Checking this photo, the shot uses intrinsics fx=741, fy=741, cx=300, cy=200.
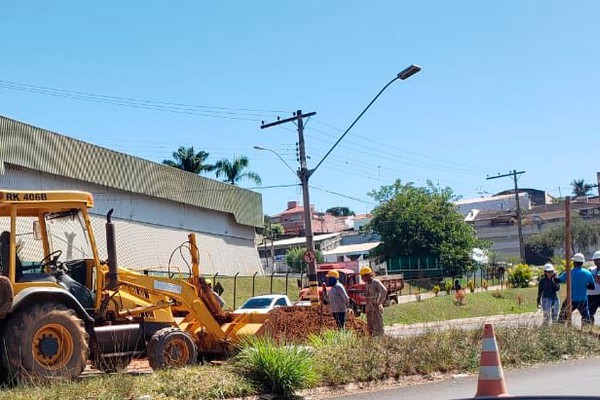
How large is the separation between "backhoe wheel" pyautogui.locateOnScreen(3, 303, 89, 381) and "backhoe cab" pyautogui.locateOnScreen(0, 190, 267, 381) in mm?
13

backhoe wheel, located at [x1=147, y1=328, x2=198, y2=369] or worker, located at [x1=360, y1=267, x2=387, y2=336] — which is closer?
backhoe wheel, located at [x1=147, y1=328, x2=198, y2=369]

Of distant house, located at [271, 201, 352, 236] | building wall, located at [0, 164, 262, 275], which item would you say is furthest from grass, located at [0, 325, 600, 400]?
distant house, located at [271, 201, 352, 236]

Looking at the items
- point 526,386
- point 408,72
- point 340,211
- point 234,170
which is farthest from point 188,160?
point 340,211

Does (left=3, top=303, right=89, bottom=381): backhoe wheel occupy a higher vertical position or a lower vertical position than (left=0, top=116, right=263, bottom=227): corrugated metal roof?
lower

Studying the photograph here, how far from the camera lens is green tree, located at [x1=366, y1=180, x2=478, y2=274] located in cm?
5481

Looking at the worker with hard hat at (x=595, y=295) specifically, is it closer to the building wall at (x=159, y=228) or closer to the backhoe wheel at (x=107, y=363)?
the backhoe wheel at (x=107, y=363)

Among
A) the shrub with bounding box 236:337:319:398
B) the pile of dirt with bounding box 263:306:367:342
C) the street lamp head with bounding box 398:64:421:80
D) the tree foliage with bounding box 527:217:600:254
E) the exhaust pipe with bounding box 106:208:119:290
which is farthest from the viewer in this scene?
the tree foliage with bounding box 527:217:600:254

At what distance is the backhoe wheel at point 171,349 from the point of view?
35.2ft

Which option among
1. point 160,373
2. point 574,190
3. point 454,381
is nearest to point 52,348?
point 160,373

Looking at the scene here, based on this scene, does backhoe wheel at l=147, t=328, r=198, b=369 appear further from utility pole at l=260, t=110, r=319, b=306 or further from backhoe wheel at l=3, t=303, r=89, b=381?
utility pole at l=260, t=110, r=319, b=306

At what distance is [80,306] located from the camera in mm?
10180

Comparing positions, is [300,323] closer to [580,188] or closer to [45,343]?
[45,343]

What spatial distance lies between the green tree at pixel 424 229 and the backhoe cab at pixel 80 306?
43.2 metres

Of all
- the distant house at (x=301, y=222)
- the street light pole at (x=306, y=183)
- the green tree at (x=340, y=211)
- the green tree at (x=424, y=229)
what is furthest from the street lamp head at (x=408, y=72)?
the green tree at (x=340, y=211)
